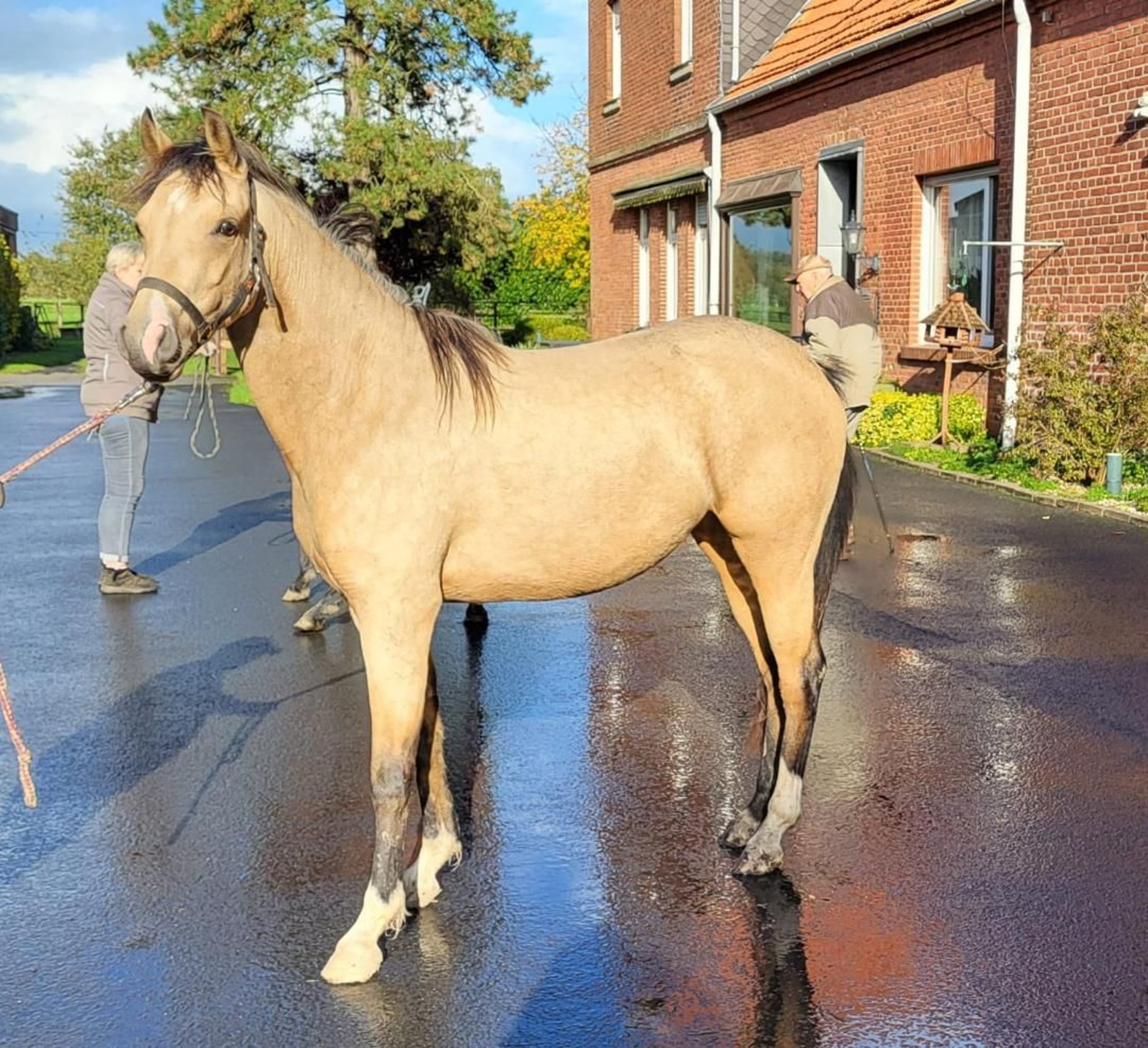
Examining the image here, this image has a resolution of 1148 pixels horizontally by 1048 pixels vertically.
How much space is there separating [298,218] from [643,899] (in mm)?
2383

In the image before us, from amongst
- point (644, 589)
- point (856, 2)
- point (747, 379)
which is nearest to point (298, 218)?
point (747, 379)

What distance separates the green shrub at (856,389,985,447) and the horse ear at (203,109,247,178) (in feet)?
38.5

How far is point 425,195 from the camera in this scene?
Result: 27.2 metres

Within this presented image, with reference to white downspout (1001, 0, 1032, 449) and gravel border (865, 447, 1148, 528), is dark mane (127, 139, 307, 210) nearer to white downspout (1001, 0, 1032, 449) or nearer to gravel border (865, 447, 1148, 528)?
gravel border (865, 447, 1148, 528)

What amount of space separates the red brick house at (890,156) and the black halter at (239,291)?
9.95 meters

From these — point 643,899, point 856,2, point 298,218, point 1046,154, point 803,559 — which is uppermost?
point 856,2

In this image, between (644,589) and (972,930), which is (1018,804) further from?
(644,589)

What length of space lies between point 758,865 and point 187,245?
2.65 metres

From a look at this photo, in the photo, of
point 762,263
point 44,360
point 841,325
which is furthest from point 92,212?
point 841,325

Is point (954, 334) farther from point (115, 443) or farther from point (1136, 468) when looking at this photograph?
point (115, 443)

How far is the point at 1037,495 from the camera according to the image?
11.3 meters

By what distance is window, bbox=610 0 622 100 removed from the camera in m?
25.6

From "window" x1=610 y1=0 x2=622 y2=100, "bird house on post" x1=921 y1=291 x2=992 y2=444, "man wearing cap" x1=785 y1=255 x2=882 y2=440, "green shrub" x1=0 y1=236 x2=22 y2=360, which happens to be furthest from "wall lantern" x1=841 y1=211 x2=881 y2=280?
"green shrub" x1=0 y1=236 x2=22 y2=360

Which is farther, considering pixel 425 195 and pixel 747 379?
pixel 425 195
